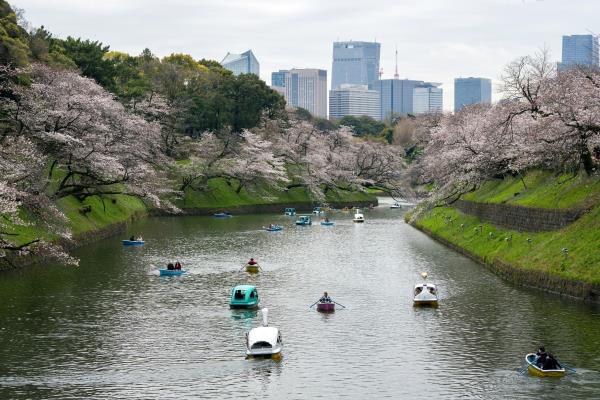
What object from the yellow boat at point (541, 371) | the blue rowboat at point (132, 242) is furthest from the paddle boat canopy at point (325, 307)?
the blue rowboat at point (132, 242)

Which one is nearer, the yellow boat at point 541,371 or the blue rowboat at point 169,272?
the yellow boat at point 541,371

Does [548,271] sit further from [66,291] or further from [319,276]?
[66,291]

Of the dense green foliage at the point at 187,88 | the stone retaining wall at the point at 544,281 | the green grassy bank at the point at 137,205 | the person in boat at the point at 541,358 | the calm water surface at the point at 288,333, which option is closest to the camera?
the calm water surface at the point at 288,333

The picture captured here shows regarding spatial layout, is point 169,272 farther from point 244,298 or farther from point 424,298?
point 424,298

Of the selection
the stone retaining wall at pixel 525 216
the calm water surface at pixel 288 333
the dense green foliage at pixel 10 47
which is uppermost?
the dense green foliage at pixel 10 47

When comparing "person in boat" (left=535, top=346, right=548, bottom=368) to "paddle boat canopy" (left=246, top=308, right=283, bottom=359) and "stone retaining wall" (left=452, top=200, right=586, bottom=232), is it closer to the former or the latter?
"paddle boat canopy" (left=246, top=308, right=283, bottom=359)

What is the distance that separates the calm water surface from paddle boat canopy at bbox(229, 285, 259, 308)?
1176mm

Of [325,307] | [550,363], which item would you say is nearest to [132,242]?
[325,307]

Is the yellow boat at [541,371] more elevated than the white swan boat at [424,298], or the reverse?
the white swan boat at [424,298]

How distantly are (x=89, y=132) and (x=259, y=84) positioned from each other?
8273cm

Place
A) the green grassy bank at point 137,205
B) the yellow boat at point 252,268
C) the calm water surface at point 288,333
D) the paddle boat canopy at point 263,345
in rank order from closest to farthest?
1. the calm water surface at point 288,333
2. the paddle boat canopy at point 263,345
3. the yellow boat at point 252,268
4. the green grassy bank at point 137,205

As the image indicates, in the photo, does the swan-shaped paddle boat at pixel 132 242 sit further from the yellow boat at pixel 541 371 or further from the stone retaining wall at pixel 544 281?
the yellow boat at pixel 541 371

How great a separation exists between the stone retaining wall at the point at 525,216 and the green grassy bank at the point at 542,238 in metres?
0.63

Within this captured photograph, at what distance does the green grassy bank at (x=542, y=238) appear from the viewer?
163 ft
